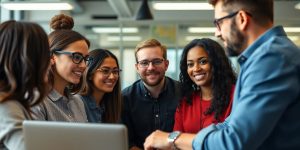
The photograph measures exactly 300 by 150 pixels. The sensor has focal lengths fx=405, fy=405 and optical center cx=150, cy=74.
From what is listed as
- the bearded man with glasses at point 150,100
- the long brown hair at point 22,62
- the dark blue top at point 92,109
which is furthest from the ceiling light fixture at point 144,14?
the long brown hair at point 22,62

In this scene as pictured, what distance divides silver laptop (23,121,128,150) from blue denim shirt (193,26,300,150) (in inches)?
10.0

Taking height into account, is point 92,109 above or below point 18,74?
below

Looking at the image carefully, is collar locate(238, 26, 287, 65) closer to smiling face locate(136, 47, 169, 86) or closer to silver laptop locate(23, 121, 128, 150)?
silver laptop locate(23, 121, 128, 150)

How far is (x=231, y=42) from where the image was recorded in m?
1.25

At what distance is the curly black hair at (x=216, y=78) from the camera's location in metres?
2.20

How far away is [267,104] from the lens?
1.07 m

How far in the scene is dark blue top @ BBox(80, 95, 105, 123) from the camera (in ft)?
7.80

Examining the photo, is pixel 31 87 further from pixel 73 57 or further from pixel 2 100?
pixel 73 57

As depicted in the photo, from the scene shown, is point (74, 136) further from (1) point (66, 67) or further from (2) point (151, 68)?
(2) point (151, 68)

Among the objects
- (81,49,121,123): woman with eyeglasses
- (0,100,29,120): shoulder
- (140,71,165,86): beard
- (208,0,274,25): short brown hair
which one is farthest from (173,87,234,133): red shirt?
(0,100,29,120): shoulder

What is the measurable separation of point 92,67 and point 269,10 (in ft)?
4.87

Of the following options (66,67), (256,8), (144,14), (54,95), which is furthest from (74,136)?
(144,14)

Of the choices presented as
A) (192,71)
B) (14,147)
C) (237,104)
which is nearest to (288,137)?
(237,104)

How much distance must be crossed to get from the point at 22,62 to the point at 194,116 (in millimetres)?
1164
